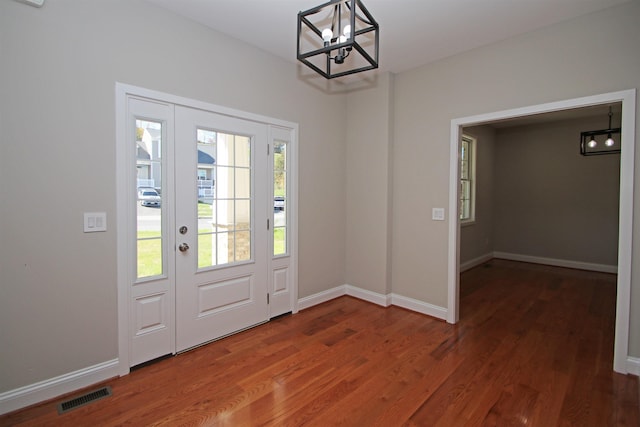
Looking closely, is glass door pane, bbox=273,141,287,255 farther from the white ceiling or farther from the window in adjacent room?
the window in adjacent room

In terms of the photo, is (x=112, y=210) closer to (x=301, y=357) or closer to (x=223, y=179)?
(x=223, y=179)

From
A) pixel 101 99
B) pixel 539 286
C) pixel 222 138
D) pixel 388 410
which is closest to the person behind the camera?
pixel 388 410

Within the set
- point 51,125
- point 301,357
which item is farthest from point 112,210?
point 301,357

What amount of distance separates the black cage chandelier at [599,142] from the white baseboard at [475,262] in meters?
2.60

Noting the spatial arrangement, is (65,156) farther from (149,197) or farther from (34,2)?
(34,2)

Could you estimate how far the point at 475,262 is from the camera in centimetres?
616

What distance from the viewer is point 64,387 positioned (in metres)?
2.15

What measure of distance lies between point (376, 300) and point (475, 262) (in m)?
3.21

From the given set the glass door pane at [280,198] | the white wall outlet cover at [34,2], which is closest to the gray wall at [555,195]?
the glass door pane at [280,198]

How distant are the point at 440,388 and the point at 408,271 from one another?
172cm

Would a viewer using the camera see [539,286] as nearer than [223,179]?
No

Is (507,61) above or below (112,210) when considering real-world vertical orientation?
above

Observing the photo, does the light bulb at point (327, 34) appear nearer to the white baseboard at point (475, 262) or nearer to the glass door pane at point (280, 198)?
the glass door pane at point (280, 198)

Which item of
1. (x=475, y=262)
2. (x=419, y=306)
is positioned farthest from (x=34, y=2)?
(x=475, y=262)
